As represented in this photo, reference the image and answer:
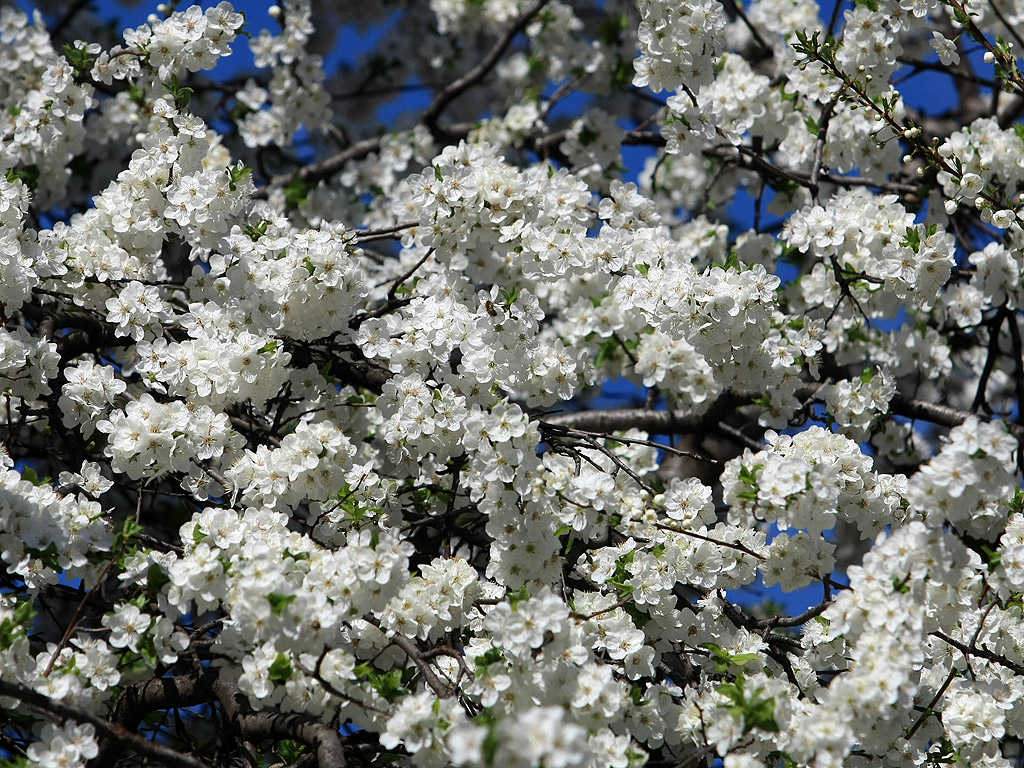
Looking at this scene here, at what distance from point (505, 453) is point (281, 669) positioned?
0.98 m

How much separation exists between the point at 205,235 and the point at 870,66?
3085mm

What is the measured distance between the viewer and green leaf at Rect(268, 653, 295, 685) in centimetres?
308

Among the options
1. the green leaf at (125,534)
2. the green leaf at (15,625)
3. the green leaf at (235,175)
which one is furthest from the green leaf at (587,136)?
the green leaf at (15,625)

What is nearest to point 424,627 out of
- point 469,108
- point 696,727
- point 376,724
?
point 376,724

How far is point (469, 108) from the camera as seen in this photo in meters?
9.20

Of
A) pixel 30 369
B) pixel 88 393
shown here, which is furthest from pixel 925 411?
pixel 30 369

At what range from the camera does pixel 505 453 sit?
342 cm

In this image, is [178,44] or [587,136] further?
[587,136]

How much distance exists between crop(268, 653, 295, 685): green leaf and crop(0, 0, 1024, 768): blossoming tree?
0.04m

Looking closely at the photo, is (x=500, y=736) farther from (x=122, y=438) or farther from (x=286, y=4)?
(x=286, y=4)

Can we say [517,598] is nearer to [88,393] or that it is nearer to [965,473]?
[965,473]

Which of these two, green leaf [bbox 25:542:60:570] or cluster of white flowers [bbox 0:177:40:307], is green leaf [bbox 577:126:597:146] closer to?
cluster of white flowers [bbox 0:177:40:307]

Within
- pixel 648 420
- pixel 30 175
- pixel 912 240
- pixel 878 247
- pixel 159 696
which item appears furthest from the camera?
pixel 648 420

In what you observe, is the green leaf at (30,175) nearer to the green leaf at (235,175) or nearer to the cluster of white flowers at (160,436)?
the green leaf at (235,175)
